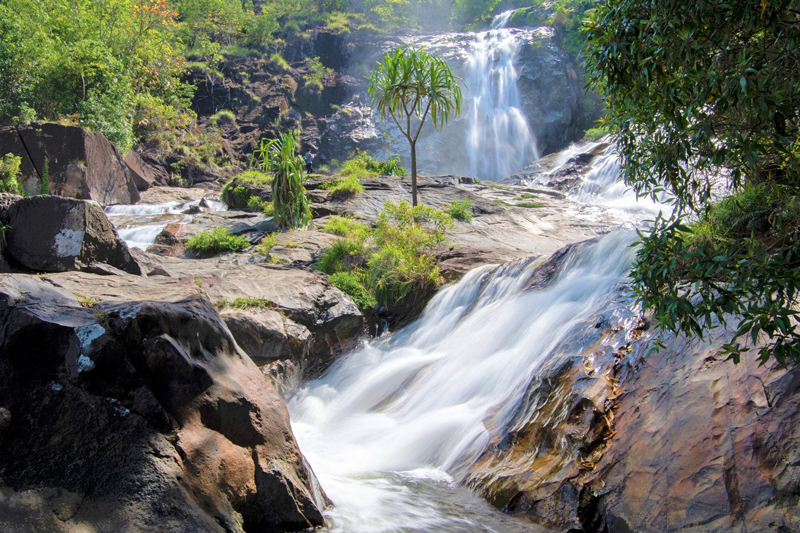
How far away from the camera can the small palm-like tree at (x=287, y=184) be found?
1438cm

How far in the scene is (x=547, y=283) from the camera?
28.9 feet

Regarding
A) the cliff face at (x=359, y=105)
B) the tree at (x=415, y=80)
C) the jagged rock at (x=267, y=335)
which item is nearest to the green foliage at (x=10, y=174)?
the tree at (x=415, y=80)

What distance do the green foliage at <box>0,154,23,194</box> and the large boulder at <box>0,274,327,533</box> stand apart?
14586 millimetres

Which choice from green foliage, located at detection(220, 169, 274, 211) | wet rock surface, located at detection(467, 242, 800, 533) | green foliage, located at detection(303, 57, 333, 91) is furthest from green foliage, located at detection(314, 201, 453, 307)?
green foliage, located at detection(303, 57, 333, 91)

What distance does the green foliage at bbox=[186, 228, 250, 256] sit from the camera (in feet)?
44.2

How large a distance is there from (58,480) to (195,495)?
780 millimetres

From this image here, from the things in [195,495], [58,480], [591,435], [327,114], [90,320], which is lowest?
[591,435]

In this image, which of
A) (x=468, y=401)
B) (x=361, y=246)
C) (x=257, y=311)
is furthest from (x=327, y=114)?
(x=468, y=401)

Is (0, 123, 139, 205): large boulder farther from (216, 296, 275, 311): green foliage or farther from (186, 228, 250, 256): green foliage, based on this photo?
(216, 296, 275, 311): green foliage

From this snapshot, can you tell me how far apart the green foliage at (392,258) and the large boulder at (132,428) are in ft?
21.8

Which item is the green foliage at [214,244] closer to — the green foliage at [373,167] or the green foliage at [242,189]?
the green foliage at [242,189]

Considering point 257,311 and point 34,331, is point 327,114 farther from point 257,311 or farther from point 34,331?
point 34,331

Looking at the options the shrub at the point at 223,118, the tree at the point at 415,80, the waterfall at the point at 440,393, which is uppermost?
the shrub at the point at 223,118

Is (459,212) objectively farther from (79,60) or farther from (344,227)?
(79,60)
